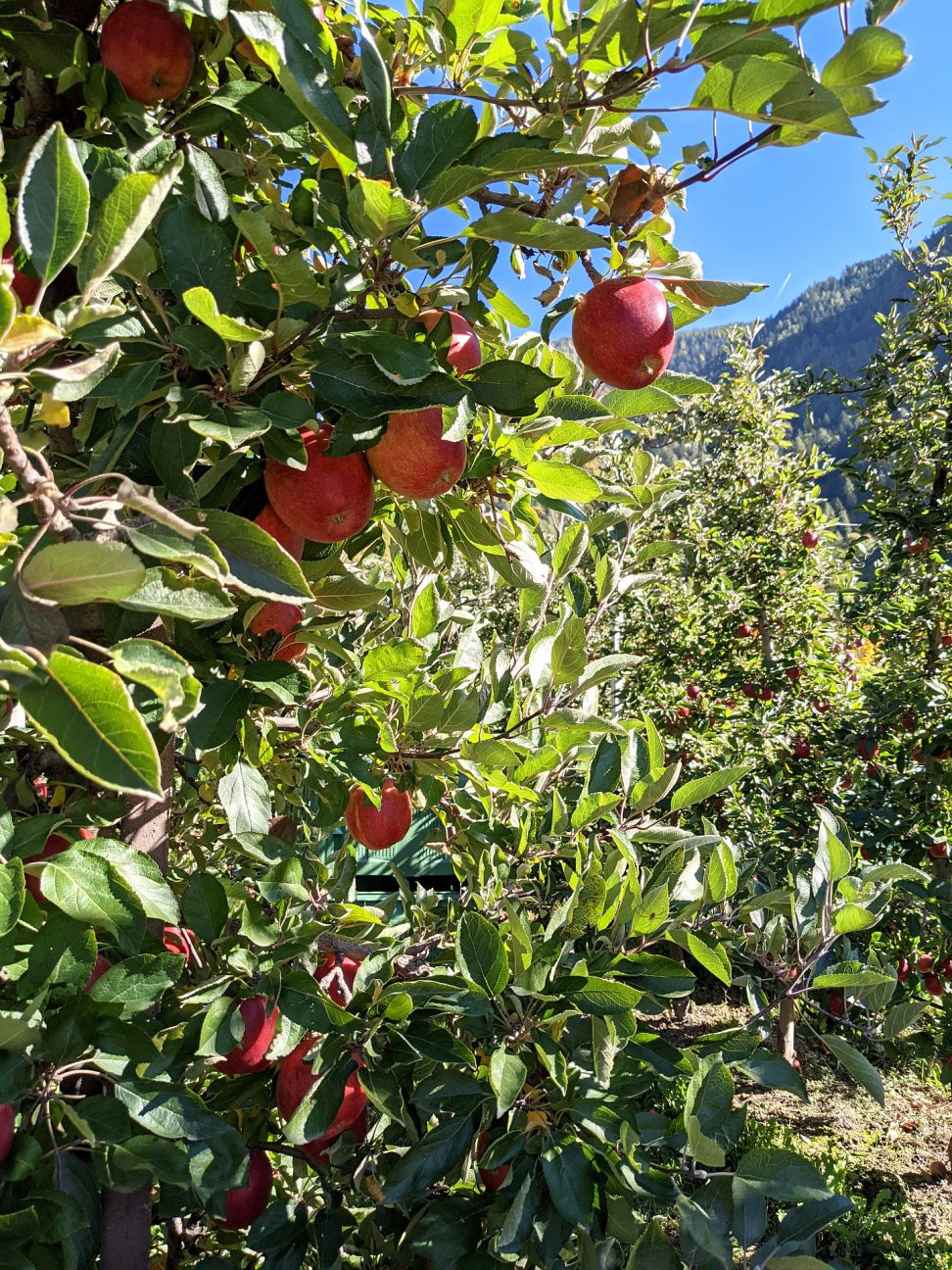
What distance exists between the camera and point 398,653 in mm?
1079

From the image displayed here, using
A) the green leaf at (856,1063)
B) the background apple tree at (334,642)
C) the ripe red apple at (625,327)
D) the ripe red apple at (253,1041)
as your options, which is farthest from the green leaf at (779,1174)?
the ripe red apple at (625,327)

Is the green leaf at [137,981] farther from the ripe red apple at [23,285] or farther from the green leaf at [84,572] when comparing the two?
the ripe red apple at [23,285]

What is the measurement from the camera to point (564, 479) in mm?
1021

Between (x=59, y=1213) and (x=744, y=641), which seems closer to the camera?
(x=59, y=1213)

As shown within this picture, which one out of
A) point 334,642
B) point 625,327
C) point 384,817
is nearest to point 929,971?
point 384,817

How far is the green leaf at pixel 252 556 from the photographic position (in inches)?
24.5

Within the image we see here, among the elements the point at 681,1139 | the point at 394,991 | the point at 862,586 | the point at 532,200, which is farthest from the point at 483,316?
the point at 862,586

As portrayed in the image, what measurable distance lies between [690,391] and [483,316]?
0.29m

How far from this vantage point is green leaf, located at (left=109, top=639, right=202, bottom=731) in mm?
455

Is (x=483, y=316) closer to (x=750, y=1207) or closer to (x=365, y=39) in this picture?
(x=365, y=39)

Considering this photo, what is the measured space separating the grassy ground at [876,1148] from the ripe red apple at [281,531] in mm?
2933

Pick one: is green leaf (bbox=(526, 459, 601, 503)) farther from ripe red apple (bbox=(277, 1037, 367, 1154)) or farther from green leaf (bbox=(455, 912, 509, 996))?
ripe red apple (bbox=(277, 1037, 367, 1154))

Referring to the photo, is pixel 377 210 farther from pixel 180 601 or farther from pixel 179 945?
pixel 179 945

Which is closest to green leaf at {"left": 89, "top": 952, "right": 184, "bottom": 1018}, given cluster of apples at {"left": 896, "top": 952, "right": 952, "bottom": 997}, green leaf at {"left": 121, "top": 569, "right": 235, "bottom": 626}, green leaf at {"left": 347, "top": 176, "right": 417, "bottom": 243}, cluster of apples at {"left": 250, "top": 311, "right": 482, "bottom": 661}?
cluster of apples at {"left": 250, "top": 311, "right": 482, "bottom": 661}
